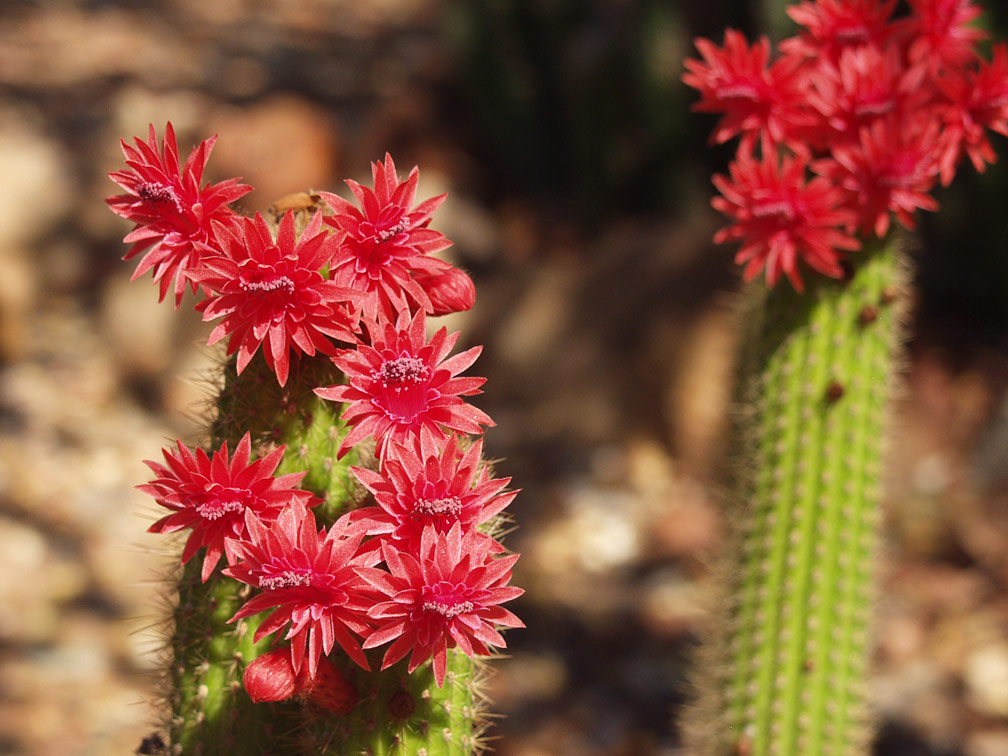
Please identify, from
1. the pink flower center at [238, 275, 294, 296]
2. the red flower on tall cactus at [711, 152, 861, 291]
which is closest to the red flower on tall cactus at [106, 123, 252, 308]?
the pink flower center at [238, 275, 294, 296]

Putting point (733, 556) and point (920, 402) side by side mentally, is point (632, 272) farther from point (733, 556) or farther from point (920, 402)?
point (733, 556)

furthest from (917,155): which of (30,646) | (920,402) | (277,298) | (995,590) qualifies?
(30,646)

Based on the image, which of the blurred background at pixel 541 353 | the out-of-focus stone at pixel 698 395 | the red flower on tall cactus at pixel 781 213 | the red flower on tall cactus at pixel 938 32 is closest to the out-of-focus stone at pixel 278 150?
the blurred background at pixel 541 353

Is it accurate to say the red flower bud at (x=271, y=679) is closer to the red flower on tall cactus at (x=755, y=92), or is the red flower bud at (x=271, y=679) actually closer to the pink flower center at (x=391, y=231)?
the pink flower center at (x=391, y=231)

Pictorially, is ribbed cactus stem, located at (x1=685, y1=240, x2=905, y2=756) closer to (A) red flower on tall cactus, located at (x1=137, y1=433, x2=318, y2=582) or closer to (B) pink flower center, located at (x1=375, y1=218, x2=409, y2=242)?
(B) pink flower center, located at (x1=375, y1=218, x2=409, y2=242)

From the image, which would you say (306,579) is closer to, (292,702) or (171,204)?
(292,702)

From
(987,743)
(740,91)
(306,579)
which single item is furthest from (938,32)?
(987,743)
